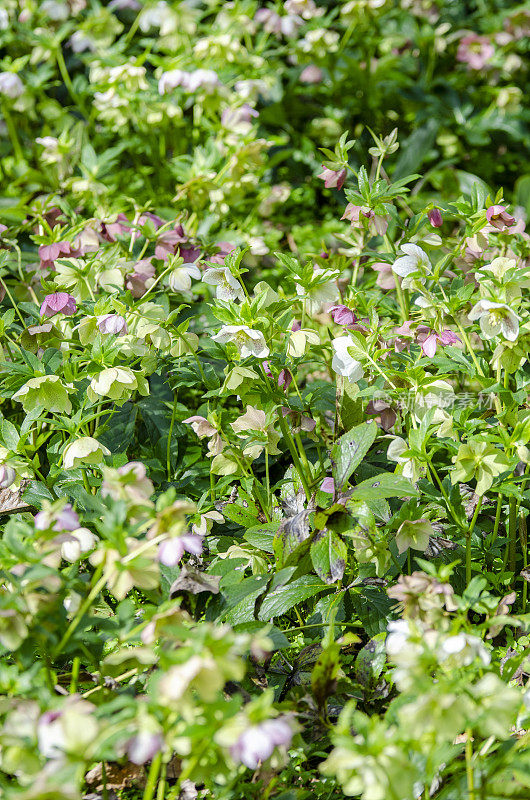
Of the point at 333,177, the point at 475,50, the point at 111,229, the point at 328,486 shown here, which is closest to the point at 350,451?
the point at 328,486

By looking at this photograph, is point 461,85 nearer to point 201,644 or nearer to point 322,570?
point 322,570

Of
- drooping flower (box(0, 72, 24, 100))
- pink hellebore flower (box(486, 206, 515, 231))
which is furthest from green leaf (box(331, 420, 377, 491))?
drooping flower (box(0, 72, 24, 100))

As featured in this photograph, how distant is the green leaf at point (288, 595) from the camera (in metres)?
1.13

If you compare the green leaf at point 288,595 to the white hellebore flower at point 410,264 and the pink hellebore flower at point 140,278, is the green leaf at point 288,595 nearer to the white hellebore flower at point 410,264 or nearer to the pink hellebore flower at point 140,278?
the white hellebore flower at point 410,264

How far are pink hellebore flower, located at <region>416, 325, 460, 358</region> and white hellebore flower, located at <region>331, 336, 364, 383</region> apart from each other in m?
0.11

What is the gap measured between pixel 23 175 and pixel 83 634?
5.63 ft

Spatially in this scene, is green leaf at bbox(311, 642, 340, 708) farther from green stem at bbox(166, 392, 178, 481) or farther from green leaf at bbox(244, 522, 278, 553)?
green stem at bbox(166, 392, 178, 481)

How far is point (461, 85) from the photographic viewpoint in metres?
2.86

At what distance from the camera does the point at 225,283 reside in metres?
1.21

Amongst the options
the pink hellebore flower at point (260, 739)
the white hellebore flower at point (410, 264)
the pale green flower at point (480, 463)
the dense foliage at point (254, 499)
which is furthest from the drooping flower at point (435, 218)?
the pink hellebore flower at point (260, 739)

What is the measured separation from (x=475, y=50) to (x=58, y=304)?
6.93ft

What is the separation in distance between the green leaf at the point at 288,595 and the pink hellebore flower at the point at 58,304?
627 millimetres

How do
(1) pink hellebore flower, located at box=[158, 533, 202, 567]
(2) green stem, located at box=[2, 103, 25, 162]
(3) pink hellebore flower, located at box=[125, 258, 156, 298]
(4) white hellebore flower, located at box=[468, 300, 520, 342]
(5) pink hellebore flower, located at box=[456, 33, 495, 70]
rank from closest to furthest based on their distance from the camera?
(1) pink hellebore flower, located at box=[158, 533, 202, 567]
(4) white hellebore flower, located at box=[468, 300, 520, 342]
(3) pink hellebore flower, located at box=[125, 258, 156, 298]
(2) green stem, located at box=[2, 103, 25, 162]
(5) pink hellebore flower, located at box=[456, 33, 495, 70]

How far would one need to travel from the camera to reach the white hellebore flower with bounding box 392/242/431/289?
122 centimetres
